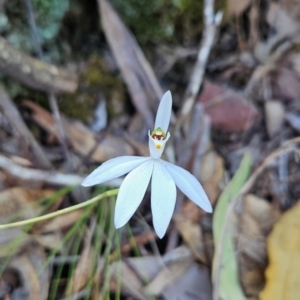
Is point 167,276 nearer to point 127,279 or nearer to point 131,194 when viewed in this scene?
point 127,279

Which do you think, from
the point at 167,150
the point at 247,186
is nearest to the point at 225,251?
the point at 247,186

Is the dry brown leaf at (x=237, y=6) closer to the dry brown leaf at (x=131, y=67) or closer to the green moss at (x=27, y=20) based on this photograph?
the dry brown leaf at (x=131, y=67)

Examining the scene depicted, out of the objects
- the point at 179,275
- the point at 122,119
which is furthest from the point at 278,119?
the point at 179,275

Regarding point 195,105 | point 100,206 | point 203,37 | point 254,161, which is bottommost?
point 254,161

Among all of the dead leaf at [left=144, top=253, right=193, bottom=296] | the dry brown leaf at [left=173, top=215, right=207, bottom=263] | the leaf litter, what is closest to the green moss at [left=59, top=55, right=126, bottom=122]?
the leaf litter

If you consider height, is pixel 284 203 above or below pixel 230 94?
below

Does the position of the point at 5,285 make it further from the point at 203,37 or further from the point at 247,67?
the point at 247,67
